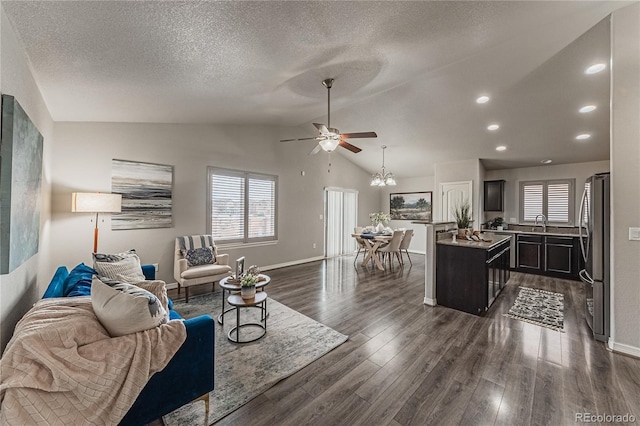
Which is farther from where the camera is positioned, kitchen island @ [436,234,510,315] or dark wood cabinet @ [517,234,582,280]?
dark wood cabinet @ [517,234,582,280]

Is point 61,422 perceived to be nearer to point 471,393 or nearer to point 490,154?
point 471,393

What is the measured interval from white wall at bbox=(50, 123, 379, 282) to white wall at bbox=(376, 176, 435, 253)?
2544mm

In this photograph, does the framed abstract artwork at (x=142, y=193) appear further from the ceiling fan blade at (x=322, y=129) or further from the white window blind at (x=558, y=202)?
the white window blind at (x=558, y=202)

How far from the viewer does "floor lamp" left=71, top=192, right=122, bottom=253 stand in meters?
3.18

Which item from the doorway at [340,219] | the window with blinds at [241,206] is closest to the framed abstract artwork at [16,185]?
the window with blinds at [241,206]

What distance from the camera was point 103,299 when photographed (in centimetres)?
148

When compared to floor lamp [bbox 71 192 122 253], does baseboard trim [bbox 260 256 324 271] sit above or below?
below

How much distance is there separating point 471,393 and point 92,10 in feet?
11.7

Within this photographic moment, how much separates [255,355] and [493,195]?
21.9ft

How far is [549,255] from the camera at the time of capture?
5227 mm

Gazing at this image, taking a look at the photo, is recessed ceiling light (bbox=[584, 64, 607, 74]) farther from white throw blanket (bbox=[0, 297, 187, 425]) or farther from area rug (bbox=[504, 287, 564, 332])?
white throw blanket (bbox=[0, 297, 187, 425])

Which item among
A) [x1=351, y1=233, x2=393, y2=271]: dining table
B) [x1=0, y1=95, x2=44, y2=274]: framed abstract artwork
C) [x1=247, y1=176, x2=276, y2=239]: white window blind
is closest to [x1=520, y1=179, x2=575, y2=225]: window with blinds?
[x1=351, y1=233, x2=393, y2=271]: dining table

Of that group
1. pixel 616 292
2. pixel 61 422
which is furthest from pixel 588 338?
pixel 61 422

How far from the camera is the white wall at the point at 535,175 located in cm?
562
